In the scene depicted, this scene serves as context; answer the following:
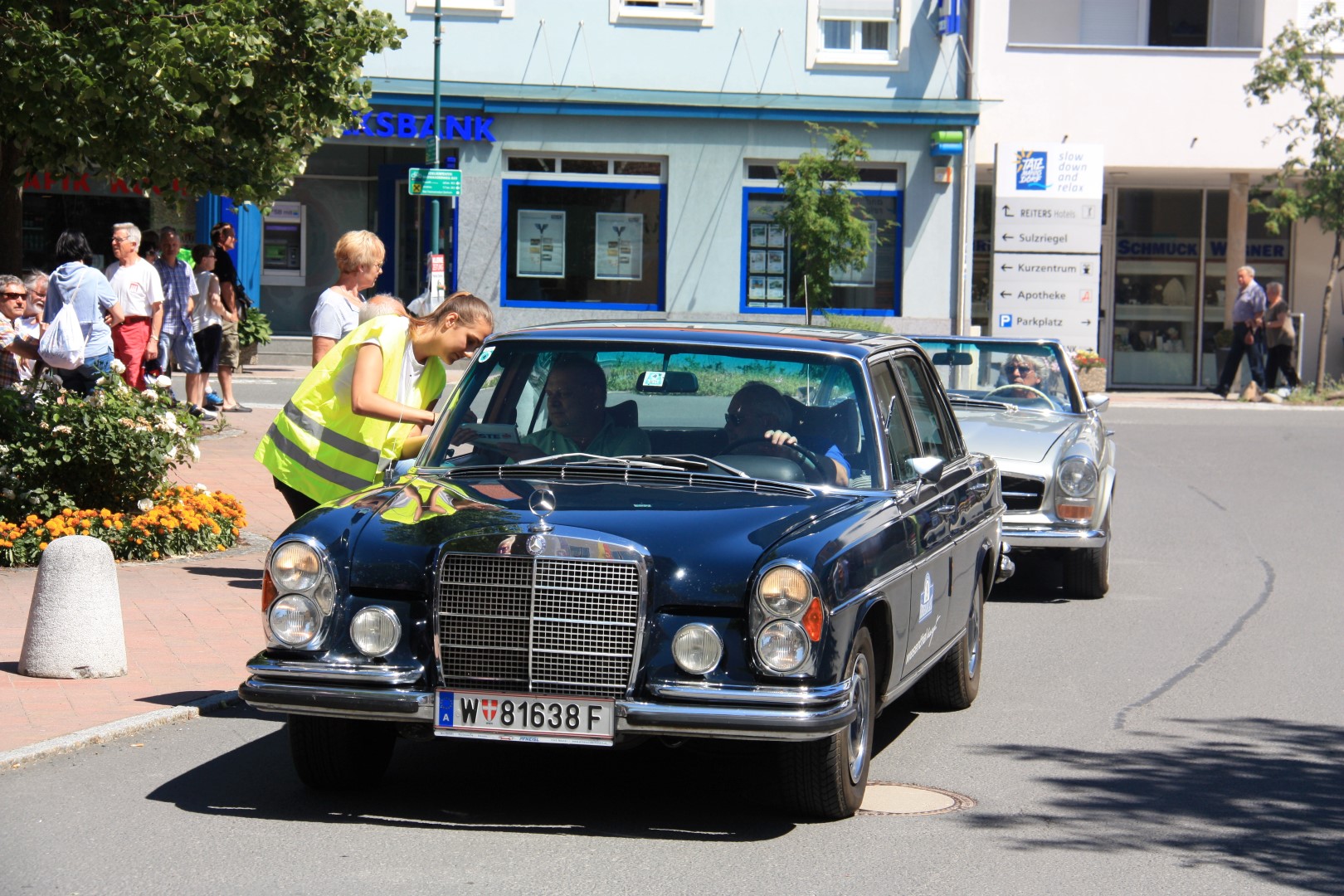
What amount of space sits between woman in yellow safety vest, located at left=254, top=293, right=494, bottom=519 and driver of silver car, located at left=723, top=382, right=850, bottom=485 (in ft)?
5.29

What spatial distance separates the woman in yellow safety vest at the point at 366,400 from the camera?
299 inches

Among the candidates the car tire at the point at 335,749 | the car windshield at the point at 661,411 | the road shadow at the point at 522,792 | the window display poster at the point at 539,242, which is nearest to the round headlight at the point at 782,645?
the road shadow at the point at 522,792

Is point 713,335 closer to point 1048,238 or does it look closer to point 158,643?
point 158,643

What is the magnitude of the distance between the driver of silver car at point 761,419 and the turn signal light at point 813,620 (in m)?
1.12

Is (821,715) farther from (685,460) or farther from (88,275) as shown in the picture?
(88,275)

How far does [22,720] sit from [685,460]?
276 centimetres

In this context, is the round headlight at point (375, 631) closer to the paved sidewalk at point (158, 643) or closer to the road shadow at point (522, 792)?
the road shadow at point (522, 792)

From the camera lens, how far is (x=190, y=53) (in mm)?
10664

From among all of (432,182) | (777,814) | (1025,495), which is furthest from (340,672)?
(432,182)

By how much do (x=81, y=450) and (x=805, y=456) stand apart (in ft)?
18.5

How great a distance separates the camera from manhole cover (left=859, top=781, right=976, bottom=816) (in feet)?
19.4

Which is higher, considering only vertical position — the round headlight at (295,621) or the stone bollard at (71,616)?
the round headlight at (295,621)

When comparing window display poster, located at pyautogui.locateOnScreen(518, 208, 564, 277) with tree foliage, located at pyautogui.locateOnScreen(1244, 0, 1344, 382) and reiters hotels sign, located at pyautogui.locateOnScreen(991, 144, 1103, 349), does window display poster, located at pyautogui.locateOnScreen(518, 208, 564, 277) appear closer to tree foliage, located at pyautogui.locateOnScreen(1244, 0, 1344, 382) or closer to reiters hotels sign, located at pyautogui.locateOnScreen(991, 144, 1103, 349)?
reiters hotels sign, located at pyautogui.locateOnScreen(991, 144, 1103, 349)

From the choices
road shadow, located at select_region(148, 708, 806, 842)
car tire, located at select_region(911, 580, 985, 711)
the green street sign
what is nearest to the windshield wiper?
car tire, located at select_region(911, 580, 985, 711)
